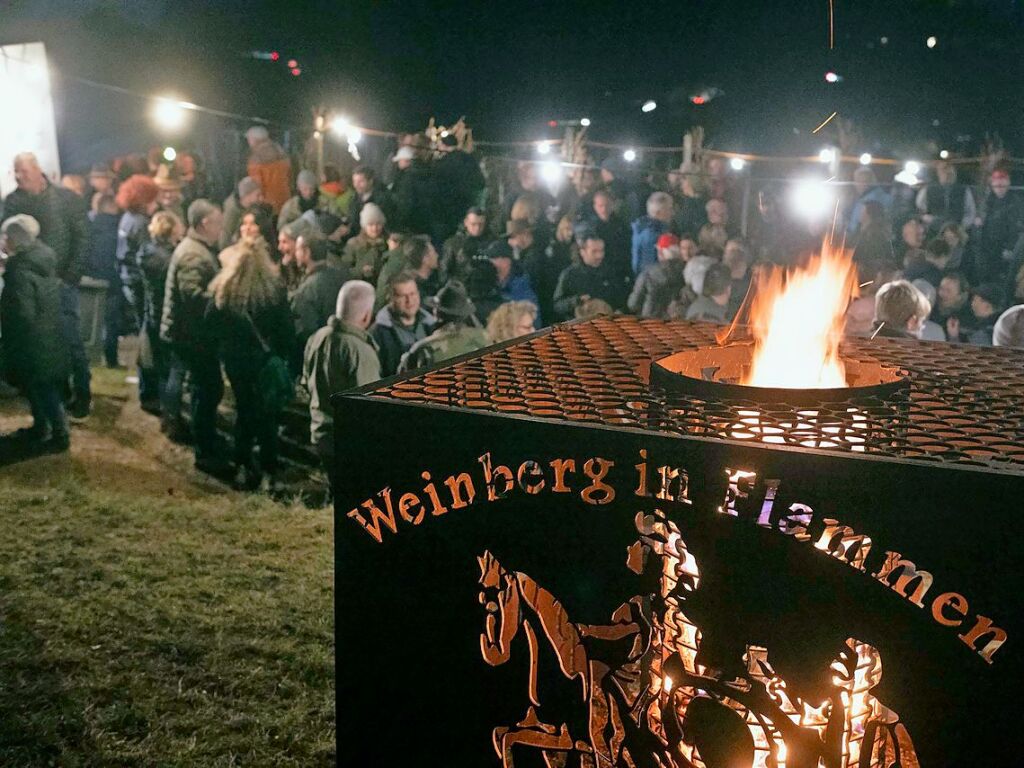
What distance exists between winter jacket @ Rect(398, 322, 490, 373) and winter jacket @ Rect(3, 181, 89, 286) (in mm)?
2366

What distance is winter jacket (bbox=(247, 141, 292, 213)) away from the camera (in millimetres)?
5707

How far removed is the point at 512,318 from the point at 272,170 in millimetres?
1712

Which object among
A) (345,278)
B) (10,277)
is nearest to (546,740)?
(345,278)

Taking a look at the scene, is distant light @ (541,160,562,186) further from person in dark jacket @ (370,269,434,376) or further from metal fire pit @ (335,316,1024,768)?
metal fire pit @ (335,316,1024,768)

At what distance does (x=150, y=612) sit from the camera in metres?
4.34

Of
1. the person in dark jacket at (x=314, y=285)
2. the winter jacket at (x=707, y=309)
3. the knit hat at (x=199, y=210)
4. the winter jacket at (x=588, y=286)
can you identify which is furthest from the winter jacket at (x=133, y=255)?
the winter jacket at (x=707, y=309)

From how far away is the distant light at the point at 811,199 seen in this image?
16.3ft

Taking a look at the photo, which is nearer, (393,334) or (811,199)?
(811,199)

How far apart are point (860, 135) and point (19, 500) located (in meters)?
5.42

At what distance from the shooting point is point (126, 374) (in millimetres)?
6391

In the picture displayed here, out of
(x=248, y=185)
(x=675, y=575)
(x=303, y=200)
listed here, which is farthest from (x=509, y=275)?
(x=675, y=575)

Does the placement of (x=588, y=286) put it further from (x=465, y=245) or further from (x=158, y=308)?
(x=158, y=308)

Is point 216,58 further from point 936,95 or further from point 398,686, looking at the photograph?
point 398,686

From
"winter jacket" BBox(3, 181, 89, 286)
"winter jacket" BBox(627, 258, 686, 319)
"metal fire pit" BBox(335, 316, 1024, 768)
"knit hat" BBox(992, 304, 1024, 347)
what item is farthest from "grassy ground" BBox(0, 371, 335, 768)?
"knit hat" BBox(992, 304, 1024, 347)
